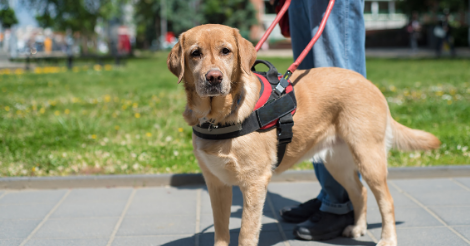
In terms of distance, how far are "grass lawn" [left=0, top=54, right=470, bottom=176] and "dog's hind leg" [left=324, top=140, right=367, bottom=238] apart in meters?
1.55

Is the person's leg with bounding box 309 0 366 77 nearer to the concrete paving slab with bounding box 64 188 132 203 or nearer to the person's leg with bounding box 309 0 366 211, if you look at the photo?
the person's leg with bounding box 309 0 366 211

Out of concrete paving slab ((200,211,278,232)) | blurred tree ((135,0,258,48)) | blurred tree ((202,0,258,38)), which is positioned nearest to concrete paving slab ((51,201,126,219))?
concrete paving slab ((200,211,278,232))

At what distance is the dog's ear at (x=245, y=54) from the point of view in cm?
260

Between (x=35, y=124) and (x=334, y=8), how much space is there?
200 inches

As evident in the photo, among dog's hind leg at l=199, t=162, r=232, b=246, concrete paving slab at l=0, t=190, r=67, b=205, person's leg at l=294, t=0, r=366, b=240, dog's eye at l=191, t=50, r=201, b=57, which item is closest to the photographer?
dog's eye at l=191, t=50, r=201, b=57

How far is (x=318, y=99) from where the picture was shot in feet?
9.64

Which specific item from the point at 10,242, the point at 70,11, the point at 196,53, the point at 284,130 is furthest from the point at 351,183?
the point at 70,11

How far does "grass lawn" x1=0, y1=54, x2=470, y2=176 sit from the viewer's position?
4.84 meters

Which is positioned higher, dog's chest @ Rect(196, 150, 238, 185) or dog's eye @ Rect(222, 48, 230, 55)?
dog's eye @ Rect(222, 48, 230, 55)

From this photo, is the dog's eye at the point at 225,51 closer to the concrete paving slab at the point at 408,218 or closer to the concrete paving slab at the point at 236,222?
the concrete paving slab at the point at 236,222

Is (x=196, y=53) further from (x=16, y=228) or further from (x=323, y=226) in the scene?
(x=16, y=228)

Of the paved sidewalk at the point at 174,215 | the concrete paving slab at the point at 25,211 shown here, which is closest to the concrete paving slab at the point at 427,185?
the paved sidewalk at the point at 174,215

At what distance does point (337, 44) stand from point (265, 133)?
47.9 inches

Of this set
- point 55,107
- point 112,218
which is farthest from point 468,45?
point 112,218
